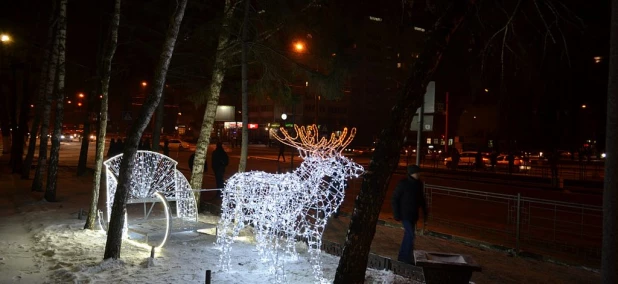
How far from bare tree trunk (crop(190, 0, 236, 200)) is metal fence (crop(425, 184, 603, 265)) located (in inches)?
233

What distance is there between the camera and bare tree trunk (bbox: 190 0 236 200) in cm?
1285

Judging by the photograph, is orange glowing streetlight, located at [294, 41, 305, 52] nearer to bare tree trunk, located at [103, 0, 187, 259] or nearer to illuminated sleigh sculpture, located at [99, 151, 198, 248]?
illuminated sleigh sculpture, located at [99, 151, 198, 248]

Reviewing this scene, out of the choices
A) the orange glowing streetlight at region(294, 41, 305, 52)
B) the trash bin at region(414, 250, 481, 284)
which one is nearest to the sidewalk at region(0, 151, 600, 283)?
the trash bin at region(414, 250, 481, 284)

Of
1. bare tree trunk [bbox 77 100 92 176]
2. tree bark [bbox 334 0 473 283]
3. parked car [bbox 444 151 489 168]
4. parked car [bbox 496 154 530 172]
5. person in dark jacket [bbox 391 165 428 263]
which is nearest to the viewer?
tree bark [bbox 334 0 473 283]

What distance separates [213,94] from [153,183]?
12.3 feet

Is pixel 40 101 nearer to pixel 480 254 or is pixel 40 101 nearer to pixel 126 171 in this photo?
pixel 126 171

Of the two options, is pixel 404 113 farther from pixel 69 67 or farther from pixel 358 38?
pixel 69 67

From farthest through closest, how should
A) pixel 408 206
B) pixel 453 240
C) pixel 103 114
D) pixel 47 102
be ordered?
pixel 47 102
pixel 453 240
pixel 103 114
pixel 408 206

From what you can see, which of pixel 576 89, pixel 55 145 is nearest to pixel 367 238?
pixel 55 145

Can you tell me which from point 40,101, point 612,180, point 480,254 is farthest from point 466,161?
point 612,180

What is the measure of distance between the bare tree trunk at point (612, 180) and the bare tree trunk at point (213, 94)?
9717 mm

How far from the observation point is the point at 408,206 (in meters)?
8.09

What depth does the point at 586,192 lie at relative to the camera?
21594mm

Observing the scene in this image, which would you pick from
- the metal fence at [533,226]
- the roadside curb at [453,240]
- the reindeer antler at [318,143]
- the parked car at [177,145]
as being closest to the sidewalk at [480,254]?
the roadside curb at [453,240]
